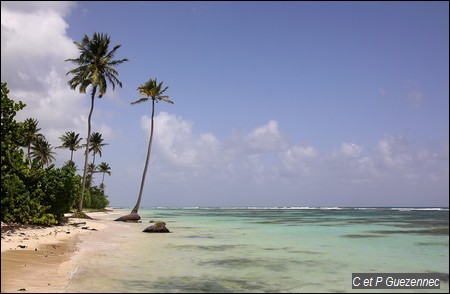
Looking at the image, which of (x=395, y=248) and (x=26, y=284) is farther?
(x=395, y=248)

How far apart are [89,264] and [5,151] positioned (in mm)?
11076

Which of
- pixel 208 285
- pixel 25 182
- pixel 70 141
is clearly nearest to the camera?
pixel 208 285

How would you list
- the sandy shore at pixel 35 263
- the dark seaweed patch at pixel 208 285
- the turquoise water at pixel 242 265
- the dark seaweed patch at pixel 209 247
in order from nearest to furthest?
the sandy shore at pixel 35 263 < the dark seaweed patch at pixel 208 285 < the turquoise water at pixel 242 265 < the dark seaweed patch at pixel 209 247

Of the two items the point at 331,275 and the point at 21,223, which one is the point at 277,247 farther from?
the point at 21,223

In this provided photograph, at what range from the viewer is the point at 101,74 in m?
41.1

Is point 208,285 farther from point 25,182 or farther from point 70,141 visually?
point 70,141

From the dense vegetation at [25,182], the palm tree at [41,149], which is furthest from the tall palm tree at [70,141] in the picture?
the dense vegetation at [25,182]

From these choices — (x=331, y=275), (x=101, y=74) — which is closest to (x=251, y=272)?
(x=331, y=275)

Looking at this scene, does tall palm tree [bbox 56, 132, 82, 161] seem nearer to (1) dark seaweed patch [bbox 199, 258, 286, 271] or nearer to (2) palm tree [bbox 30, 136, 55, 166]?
(2) palm tree [bbox 30, 136, 55, 166]

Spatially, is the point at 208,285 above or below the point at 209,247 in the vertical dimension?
above

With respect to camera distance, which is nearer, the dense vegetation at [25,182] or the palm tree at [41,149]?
the dense vegetation at [25,182]

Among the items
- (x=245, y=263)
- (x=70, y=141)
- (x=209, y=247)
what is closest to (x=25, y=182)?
(x=209, y=247)

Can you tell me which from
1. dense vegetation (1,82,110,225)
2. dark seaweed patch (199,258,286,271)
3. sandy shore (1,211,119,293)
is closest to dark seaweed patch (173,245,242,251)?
dark seaweed patch (199,258,286,271)

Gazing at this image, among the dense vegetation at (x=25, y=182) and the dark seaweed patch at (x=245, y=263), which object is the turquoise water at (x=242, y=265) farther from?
the dense vegetation at (x=25, y=182)
